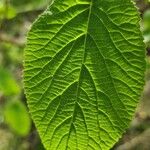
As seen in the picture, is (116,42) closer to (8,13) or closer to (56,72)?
(56,72)

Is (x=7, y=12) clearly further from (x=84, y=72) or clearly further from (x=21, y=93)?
(x=21, y=93)

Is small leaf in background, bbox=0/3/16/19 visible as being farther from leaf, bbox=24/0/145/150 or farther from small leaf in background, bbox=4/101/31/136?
leaf, bbox=24/0/145/150

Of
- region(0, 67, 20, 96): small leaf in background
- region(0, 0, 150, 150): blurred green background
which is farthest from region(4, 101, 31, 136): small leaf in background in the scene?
region(0, 67, 20, 96): small leaf in background

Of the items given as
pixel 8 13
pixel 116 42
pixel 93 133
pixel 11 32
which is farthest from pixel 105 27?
pixel 11 32

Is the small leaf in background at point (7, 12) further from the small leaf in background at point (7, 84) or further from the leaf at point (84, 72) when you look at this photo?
the leaf at point (84, 72)

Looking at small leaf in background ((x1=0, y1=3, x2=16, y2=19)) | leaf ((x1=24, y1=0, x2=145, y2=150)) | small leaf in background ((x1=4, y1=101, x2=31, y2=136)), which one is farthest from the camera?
small leaf in background ((x1=4, y1=101, x2=31, y2=136))
